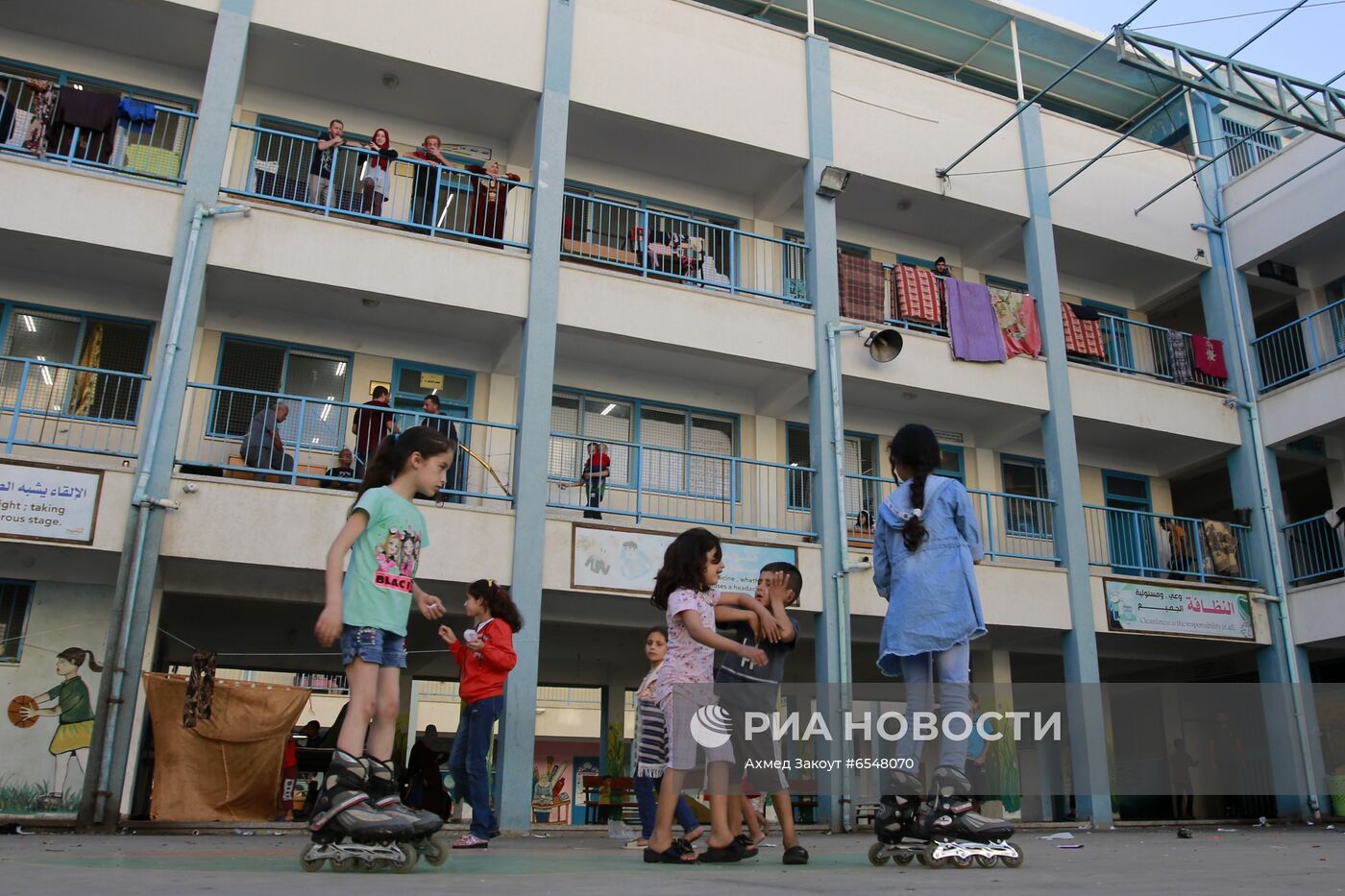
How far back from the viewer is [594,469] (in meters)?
14.1

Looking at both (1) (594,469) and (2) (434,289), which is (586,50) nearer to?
(2) (434,289)

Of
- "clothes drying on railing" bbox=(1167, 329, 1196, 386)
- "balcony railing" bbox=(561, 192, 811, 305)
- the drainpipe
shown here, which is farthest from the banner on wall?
"clothes drying on railing" bbox=(1167, 329, 1196, 386)

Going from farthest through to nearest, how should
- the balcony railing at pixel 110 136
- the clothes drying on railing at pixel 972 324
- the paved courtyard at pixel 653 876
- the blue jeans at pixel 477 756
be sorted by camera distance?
the clothes drying on railing at pixel 972 324 → the balcony railing at pixel 110 136 → the blue jeans at pixel 477 756 → the paved courtyard at pixel 653 876

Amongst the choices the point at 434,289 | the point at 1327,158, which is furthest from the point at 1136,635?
the point at 434,289

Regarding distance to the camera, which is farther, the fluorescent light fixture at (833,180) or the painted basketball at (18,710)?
the fluorescent light fixture at (833,180)

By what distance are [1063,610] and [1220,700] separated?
5.66 meters

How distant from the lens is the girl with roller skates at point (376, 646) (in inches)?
169

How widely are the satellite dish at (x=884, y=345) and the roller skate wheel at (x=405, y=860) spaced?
11893 millimetres

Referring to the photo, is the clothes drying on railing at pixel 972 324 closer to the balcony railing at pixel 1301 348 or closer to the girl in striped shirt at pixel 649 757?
the balcony railing at pixel 1301 348

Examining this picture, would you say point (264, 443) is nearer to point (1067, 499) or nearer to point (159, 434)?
point (159, 434)

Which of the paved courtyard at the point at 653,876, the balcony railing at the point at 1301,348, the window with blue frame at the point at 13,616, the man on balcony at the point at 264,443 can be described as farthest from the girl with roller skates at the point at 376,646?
the balcony railing at the point at 1301,348

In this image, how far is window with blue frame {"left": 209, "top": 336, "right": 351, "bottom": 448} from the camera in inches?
534

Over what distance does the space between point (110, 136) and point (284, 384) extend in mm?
3523

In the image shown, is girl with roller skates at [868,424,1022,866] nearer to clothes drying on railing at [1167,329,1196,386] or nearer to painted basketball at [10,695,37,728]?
painted basketball at [10,695,37,728]
